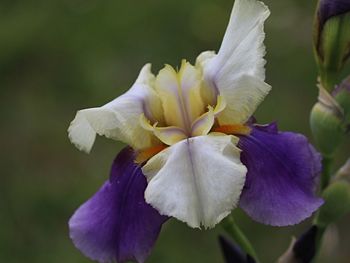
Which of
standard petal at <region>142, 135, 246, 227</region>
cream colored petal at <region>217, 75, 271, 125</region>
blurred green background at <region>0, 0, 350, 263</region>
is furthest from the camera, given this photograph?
blurred green background at <region>0, 0, 350, 263</region>

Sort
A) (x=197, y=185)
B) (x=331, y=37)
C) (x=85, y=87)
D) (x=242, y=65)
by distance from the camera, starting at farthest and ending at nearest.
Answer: (x=85, y=87), (x=331, y=37), (x=242, y=65), (x=197, y=185)

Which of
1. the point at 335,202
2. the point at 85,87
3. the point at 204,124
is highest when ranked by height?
the point at 204,124

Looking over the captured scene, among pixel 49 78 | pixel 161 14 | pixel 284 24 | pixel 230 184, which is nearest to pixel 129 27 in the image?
pixel 161 14

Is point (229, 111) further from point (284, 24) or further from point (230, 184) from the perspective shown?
point (284, 24)

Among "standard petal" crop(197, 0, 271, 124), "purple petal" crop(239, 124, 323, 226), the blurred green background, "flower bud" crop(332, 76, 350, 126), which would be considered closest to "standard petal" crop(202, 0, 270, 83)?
"standard petal" crop(197, 0, 271, 124)

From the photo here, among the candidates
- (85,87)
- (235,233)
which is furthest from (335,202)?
(85,87)

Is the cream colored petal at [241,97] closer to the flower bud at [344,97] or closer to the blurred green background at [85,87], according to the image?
the flower bud at [344,97]

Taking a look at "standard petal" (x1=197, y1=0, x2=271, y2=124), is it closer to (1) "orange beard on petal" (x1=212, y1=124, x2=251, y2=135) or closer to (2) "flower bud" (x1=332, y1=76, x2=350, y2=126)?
(1) "orange beard on petal" (x1=212, y1=124, x2=251, y2=135)

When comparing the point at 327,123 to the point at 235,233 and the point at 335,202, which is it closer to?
the point at 335,202
